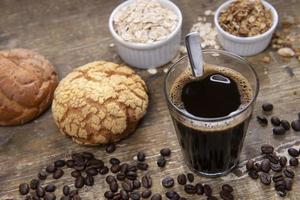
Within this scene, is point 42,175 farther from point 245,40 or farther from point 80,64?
point 245,40

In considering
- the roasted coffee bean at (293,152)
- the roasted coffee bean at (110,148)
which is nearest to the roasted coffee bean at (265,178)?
the roasted coffee bean at (293,152)

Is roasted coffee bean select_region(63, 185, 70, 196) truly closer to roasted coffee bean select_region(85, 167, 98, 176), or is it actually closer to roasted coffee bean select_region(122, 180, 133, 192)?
roasted coffee bean select_region(85, 167, 98, 176)

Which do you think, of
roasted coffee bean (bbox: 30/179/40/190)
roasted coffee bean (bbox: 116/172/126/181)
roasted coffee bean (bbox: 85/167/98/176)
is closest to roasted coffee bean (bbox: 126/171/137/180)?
roasted coffee bean (bbox: 116/172/126/181)

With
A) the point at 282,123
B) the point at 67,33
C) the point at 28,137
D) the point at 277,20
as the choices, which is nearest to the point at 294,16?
the point at 277,20

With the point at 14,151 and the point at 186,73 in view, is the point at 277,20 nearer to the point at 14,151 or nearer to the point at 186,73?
the point at 186,73

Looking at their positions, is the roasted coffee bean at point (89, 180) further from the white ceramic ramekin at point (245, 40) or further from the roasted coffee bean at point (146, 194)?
the white ceramic ramekin at point (245, 40)

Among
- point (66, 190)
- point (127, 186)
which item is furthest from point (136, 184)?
point (66, 190)
